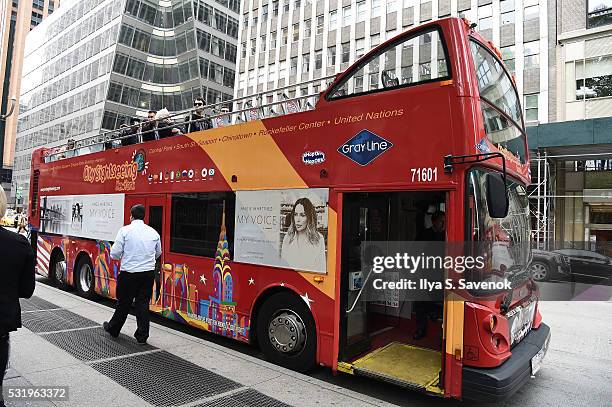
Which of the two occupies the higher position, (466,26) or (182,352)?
(466,26)

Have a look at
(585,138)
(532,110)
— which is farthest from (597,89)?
(585,138)

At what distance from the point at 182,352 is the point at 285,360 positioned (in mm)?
1416

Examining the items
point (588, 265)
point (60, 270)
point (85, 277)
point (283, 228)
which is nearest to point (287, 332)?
point (283, 228)

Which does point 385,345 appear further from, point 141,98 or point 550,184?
point 141,98

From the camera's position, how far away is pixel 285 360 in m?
4.98

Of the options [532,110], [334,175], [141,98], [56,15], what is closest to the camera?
[334,175]

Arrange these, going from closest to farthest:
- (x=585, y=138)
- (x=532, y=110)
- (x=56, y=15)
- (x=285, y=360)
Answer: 1. (x=285, y=360)
2. (x=585, y=138)
3. (x=532, y=110)
4. (x=56, y=15)

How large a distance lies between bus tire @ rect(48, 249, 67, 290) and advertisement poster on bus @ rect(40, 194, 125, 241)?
575mm

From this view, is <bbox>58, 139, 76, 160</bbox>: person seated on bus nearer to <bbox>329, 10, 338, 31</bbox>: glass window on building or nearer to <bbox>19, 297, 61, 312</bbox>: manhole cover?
<bbox>19, 297, 61, 312</bbox>: manhole cover

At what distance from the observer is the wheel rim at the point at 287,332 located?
4.86m

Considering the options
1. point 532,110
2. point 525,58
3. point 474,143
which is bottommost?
point 474,143

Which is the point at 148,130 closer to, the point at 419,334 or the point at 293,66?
the point at 419,334

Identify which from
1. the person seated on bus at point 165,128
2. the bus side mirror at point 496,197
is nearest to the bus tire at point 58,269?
the person seated on bus at point 165,128

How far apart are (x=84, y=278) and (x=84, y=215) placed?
1.33 meters
